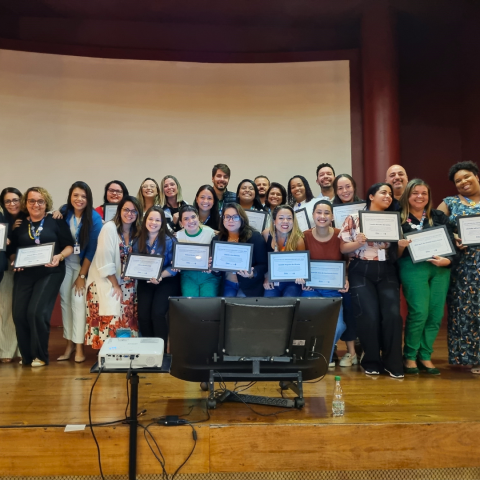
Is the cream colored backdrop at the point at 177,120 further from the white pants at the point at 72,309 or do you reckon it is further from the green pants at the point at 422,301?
the green pants at the point at 422,301

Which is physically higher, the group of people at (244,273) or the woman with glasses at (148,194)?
the woman with glasses at (148,194)

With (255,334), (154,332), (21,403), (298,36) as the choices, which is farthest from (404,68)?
(21,403)

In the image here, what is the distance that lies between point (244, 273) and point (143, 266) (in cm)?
87

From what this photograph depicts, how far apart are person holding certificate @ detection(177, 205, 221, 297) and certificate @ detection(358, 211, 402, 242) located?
4.28ft

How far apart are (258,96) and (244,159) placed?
0.98 m

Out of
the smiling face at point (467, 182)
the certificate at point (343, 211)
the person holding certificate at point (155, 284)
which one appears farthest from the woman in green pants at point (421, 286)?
the person holding certificate at point (155, 284)

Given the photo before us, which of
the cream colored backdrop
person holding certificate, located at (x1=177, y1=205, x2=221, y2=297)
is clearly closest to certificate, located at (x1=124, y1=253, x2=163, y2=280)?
person holding certificate, located at (x1=177, y1=205, x2=221, y2=297)

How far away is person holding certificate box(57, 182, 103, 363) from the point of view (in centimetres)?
416

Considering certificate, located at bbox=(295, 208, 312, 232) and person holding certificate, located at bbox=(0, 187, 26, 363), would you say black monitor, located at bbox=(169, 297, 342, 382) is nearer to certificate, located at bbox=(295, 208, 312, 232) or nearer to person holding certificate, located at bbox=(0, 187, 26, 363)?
certificate, located at bbox=(295, 208, 312, 232)

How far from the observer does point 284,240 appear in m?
3.92

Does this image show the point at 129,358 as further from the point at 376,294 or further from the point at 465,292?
the point at 465,292

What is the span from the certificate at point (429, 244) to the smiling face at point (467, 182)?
55 cm

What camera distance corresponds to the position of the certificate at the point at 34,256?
3.93m

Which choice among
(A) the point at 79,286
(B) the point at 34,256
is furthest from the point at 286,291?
(B) the point at 34,256
